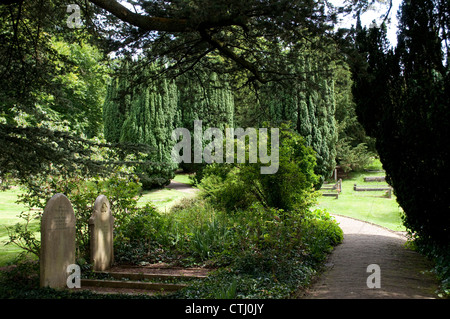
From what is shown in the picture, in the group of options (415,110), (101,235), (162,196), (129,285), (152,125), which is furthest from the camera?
(152,125)

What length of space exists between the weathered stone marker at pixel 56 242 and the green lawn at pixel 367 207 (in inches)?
454

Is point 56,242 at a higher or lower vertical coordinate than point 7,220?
higher

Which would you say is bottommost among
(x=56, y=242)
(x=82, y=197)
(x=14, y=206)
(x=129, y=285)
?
(x=129, y=285)

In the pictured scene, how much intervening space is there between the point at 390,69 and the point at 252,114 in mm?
3118

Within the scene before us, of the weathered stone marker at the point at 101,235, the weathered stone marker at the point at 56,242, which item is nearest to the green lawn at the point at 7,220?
the weathered stone marker at the point at 101,235

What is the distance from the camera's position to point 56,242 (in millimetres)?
5531

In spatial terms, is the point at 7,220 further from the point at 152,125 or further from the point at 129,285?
the point at 152,125

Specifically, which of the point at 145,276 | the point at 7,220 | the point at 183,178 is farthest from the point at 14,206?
the point at 183,178

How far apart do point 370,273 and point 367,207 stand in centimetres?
1226

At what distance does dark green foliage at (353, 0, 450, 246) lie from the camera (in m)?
6.20

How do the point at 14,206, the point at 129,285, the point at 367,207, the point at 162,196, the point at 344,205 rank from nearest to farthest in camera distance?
1. the point at 129,285
2. the point at 14,206
3. the point at 162,196
4. the point at 367,207
5. the point at 344,205

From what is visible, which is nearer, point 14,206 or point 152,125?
point 14,206
